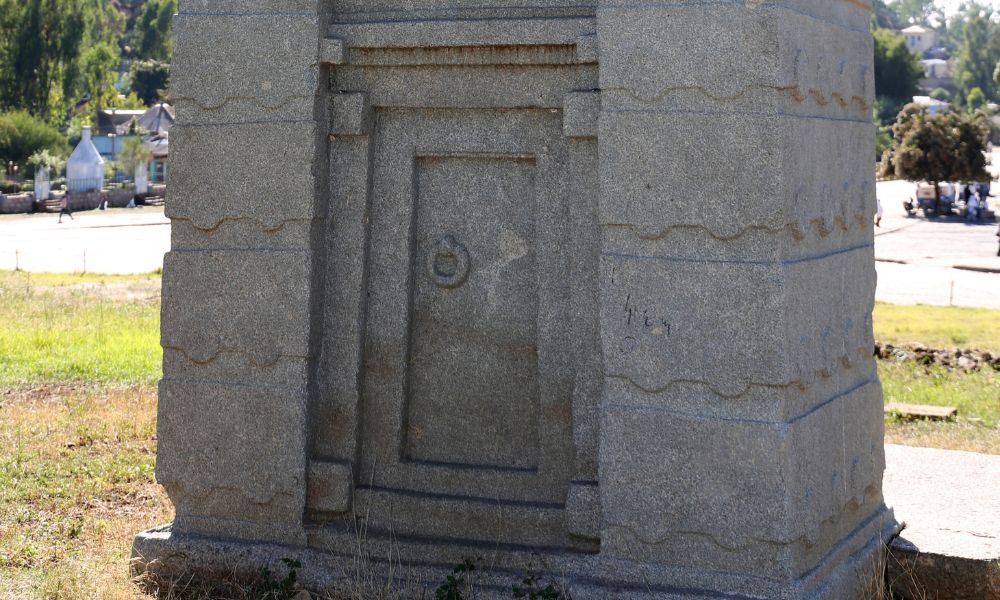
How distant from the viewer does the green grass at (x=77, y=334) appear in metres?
11.3

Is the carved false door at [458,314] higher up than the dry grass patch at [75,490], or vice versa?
the carved false door at [458,314]

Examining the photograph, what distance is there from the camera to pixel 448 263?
534 centimetres

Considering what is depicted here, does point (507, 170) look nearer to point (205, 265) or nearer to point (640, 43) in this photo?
point (640, 43)

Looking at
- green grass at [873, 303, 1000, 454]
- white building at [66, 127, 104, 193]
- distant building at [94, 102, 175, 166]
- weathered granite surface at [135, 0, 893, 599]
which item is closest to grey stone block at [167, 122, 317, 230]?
weathered granite surface at [135, 0, 893, 599]

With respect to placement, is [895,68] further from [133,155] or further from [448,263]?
[448,263]

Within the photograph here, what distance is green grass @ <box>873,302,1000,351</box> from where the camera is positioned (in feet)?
50.7

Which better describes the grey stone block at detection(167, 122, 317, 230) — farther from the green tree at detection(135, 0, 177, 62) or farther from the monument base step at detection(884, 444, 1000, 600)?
the green tree at detection(135, 0, 177, 62)

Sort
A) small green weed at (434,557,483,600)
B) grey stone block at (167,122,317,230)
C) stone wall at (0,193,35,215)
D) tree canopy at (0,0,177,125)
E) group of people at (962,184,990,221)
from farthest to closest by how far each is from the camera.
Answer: tree canopy at (0,0,177,125)
stone wall at (0,193,35,215)
group of people at (962,184,990,221)
grey stone block at (167,122,317,230)
small green weed at (434,557,483,600)

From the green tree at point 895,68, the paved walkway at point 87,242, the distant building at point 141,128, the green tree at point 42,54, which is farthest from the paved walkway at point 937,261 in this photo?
the green tree at point 42,54

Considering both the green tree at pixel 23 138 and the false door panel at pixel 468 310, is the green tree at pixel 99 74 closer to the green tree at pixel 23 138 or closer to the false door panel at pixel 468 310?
the green tree at pixel 23 138

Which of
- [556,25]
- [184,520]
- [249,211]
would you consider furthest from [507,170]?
[184,520]

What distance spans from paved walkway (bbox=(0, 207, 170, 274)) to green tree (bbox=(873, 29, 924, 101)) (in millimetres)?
57665

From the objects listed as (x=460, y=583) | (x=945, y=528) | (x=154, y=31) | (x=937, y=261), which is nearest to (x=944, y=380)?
(x=945, y=528)

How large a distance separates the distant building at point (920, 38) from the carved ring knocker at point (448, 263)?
Result: 16718cm
